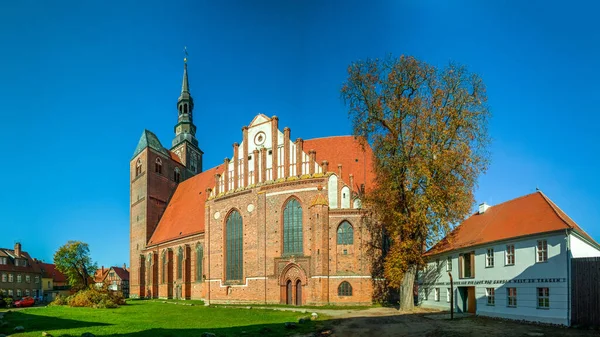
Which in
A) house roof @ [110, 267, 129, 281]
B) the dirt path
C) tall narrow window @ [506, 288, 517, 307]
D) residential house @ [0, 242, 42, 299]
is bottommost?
house roof @ [110, 267, 129, 281]

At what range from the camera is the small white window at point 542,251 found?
20.1 m

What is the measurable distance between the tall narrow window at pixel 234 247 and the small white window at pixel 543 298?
74.6 ft

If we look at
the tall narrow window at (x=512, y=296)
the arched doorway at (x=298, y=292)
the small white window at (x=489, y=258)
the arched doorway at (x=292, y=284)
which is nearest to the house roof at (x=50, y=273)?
the arched doorway at (x=292, y=284)

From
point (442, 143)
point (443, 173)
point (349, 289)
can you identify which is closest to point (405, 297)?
point (349, 289)

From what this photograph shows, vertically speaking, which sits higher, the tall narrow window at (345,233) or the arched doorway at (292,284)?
the tall narrow window at (345,233)

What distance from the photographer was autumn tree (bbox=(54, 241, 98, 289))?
192 ft

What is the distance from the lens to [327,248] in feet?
106

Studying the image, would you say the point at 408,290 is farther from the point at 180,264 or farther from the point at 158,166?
the point at 158,166

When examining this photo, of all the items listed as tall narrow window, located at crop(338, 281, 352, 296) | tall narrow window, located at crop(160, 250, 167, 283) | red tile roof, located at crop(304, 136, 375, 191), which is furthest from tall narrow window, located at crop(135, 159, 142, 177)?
tall narrow window, located at crop(338, 281, 352, 296)

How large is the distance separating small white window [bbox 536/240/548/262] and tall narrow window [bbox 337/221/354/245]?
14172mm

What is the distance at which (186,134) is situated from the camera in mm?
61688

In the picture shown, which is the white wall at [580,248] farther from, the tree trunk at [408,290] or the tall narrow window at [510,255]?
the tree trunk at [408,290]

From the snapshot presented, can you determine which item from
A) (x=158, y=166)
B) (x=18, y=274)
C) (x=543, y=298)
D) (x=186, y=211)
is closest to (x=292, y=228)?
(x=543, y=298)

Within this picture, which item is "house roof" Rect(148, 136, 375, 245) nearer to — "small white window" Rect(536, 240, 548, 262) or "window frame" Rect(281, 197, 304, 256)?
"window frame" Rect(281, 197, 304, 256)
